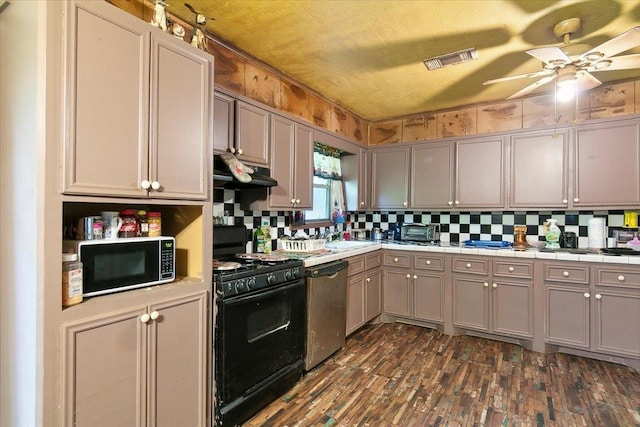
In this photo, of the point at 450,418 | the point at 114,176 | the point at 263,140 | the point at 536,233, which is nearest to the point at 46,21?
the point at 114,176

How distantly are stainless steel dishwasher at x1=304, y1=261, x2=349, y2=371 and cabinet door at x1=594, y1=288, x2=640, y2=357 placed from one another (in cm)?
216

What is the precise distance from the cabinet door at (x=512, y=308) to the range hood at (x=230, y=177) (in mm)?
2430

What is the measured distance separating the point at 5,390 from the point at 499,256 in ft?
11.8

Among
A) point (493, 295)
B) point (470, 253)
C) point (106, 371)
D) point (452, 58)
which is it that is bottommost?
point (493, 295)

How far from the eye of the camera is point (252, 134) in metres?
2.50

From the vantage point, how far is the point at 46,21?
1.21m

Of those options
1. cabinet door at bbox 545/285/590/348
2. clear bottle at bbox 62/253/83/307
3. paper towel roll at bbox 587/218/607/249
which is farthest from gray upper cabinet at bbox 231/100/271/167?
paper towel roll at bbox 587/218/607/249

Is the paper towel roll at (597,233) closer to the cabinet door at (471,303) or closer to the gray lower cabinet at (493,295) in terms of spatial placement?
the gray lower cabinet at (493,295)

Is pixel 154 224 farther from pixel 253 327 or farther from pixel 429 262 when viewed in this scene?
pixel 429 262

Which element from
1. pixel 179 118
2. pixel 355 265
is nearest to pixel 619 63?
pixel 355 265

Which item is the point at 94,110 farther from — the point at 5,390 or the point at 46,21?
the point at 5,390

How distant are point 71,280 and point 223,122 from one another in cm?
134

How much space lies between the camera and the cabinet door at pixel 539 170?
3180mm

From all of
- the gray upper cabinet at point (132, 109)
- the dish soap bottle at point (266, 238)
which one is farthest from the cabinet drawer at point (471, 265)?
the gray upper cabinet at point (132, 109)
